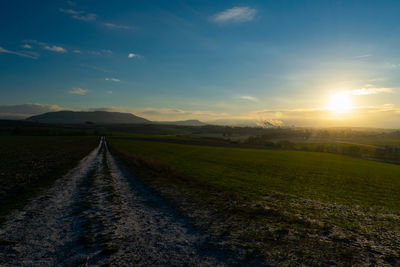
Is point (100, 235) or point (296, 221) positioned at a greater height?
point (100, 235)

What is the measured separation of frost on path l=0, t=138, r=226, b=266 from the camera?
6801mm

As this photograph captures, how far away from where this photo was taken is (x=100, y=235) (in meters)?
8.44

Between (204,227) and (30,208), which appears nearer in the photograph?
(204,227)

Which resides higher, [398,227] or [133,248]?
[133,248]

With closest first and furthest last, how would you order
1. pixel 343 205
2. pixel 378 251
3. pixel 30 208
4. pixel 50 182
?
pixel 378 251, pixel 30 208, pixel 343 205, pixel 50 182

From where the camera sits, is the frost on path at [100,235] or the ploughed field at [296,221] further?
the ploughed field at [296,221]

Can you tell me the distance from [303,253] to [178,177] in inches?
632

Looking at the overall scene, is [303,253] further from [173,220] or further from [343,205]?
[343,205]

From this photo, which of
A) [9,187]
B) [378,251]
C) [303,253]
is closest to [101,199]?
[9,187]

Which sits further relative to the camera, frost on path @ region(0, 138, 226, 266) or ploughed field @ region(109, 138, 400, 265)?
ploughed field @ region(109, 138, 400, 265)

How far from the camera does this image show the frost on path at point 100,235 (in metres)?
6.80

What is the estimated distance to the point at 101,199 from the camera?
13.6 meters

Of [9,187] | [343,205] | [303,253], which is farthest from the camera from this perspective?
[9,187]

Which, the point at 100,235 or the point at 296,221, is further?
the point at 296,221
